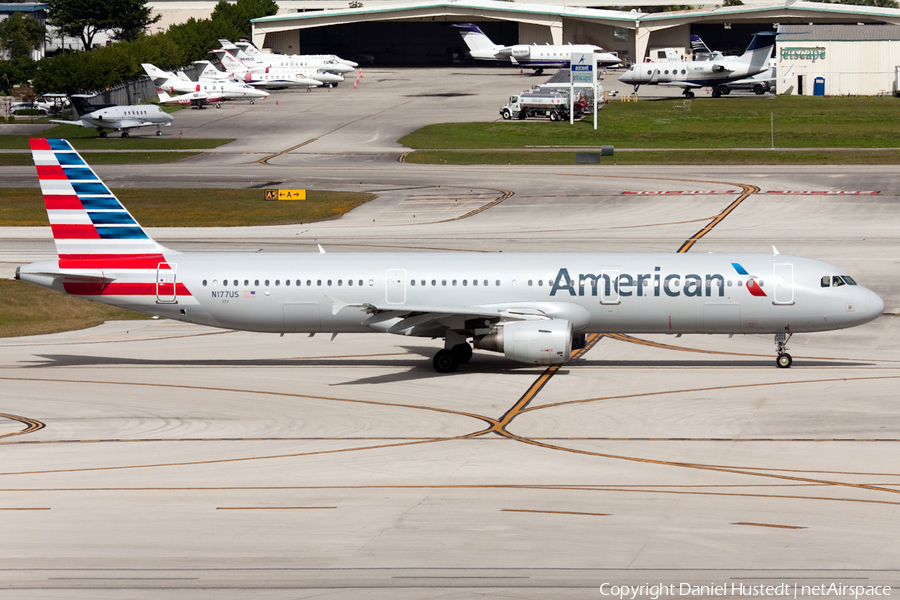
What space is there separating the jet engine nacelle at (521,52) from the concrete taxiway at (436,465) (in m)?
119

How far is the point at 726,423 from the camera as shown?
33.7 metres

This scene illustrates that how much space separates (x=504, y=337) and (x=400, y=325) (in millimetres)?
4102

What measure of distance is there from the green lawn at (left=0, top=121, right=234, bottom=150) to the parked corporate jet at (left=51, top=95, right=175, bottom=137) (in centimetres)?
148

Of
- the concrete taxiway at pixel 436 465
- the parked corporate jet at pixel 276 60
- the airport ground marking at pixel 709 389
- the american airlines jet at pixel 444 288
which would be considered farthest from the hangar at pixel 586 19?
the airport ground marking at pixel 709 389

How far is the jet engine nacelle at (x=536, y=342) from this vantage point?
38531 millimetres

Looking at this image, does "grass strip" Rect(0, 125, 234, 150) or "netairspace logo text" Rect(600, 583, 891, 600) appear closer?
"netairspace logo text" Rect(600, 583, 891, 600)

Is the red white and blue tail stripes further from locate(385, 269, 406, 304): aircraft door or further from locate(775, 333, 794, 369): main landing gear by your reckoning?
locate(775, 333, 794, 369): main landing gear

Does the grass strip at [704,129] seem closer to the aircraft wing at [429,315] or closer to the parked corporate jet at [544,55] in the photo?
the parked corporate jet at [544,55]

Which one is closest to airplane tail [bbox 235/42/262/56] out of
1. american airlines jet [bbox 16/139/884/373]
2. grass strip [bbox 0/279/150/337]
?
grass strip [bbox 0/279/150/337]

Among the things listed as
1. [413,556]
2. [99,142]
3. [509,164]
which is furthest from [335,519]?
[99,142]

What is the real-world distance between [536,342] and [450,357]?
4.09 m

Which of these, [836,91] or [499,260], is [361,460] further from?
Result: [836,91]

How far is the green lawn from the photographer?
113500 mm

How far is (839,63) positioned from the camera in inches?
5586
